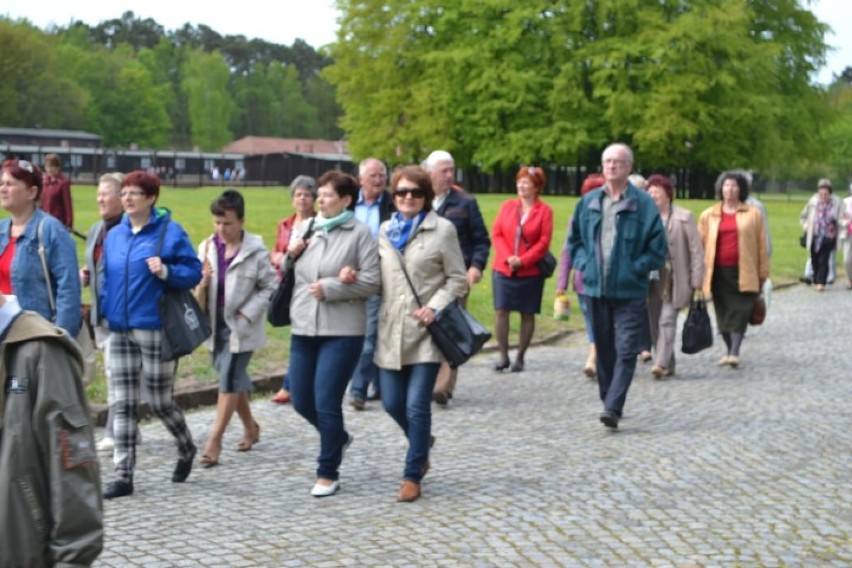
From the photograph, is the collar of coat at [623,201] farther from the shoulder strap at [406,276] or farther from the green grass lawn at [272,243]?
the green grass lawn at [272,243]

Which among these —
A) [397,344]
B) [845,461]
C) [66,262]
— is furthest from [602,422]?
[66,262]

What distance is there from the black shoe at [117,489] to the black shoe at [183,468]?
1.28 feet

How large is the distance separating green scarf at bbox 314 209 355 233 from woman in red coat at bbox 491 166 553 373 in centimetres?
499

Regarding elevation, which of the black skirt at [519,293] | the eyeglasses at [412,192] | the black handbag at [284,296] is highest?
the eyeglasses at [412,192]

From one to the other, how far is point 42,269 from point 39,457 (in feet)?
13.7

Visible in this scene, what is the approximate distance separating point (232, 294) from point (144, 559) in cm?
270

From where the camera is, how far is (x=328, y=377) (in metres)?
7.67

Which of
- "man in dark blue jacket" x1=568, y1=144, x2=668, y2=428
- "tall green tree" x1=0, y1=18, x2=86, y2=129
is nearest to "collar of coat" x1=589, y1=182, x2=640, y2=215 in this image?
"man in dark blue jacket" x1=568, y1=144, x2=668, y2=428

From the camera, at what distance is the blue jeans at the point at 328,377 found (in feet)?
25.2

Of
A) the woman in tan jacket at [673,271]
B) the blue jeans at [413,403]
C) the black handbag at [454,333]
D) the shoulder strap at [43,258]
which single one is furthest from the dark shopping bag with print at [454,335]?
the woman in tan jacket at [673,271]

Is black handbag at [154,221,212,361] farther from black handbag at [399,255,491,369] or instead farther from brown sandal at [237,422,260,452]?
brown sandal at [237,422,260,452]

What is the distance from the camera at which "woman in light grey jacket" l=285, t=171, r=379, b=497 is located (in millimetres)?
7672

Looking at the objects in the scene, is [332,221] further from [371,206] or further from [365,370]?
[365,370]

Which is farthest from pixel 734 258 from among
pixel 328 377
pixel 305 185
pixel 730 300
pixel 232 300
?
pixel 328 377
